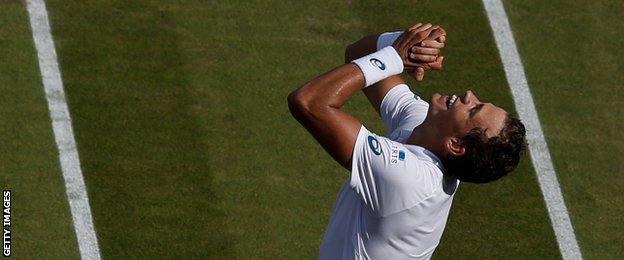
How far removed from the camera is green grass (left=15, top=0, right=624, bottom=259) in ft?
36.9

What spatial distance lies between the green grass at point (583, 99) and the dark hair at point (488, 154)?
14.4 ft

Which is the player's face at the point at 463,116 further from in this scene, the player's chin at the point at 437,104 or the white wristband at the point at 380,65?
the white wristband at the point at 380,65

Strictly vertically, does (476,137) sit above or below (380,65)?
below

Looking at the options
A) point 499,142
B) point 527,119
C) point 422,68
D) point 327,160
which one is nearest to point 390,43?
point 422,68

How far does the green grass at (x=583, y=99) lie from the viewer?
1181 centimetres

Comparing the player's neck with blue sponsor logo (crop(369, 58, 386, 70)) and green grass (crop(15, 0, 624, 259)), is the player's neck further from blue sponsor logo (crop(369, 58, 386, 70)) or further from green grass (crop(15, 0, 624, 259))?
green grass (crop(15, 0, 624, 259))

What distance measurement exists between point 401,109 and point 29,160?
456 centimetres

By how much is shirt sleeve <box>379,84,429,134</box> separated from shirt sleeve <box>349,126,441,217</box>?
83 centimetres

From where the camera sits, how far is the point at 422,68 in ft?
24.5

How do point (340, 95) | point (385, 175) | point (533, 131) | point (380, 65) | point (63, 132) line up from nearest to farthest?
1. point (385, 175)
2. point (340, 95)
3. point (380, 65)
4. point (63, 132)
5. point (533, 131)

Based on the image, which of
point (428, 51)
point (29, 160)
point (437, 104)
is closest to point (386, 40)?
point (428, 51)

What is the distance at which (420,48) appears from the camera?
7.44 metres

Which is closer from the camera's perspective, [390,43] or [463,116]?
[463,116]

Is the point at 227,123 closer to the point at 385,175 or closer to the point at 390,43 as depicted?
the point at 390,43
